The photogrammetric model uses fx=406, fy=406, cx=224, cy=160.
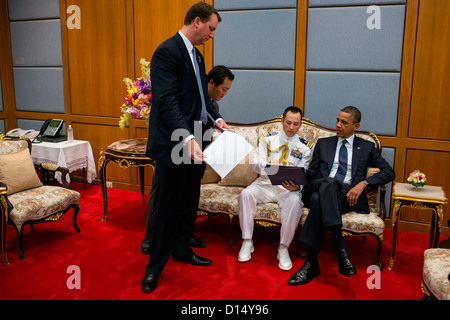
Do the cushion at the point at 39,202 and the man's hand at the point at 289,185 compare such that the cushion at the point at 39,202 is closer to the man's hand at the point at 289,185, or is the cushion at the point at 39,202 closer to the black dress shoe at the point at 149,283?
the black dress shoe at the point at 149,283

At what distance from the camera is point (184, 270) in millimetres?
2953

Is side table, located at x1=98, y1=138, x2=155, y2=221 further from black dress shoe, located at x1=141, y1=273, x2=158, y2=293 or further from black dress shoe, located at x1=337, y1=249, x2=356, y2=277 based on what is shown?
black dress shoe, located at x1=337, y1=249, x2=356, y2=277

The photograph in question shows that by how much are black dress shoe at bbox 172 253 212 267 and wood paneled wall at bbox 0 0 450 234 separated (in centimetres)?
184

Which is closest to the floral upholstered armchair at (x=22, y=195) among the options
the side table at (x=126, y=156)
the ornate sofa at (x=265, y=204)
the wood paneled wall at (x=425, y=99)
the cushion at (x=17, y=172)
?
the cushion at (x=17, y=172)

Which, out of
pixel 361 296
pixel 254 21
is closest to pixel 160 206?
pixel 361 296

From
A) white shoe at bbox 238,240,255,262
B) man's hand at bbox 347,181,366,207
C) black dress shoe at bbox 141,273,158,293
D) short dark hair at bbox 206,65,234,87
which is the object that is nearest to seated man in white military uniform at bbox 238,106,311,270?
white shoe at bbox 238,240,255,262

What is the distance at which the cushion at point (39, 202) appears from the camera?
3090 millimetres

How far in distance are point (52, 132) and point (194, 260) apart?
2624 mm

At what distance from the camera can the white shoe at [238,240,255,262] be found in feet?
10.2

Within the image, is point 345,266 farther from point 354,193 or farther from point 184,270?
point 184,270

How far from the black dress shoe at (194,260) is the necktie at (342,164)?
119 cm

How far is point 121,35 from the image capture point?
4664 millimetres

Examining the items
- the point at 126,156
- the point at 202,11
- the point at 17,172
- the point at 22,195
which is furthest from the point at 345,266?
the point at 17,172

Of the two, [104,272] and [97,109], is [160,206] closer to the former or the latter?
[104,272]
